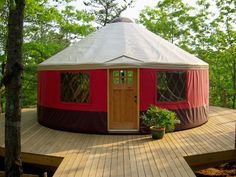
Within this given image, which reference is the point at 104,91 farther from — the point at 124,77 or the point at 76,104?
the point at 76,104

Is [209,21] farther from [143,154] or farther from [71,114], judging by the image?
[143,154]

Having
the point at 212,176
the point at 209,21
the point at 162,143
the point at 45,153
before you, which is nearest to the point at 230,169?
the point at 212,176

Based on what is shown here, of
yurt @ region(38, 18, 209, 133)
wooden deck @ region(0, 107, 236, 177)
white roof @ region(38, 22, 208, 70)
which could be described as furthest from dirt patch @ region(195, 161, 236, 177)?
white roof @ region(38, 22, 208, 70)

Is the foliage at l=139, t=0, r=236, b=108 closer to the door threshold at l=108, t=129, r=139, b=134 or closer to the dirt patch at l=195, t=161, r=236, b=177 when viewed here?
the dirt patch at l=195, t=161, r=236, b=177

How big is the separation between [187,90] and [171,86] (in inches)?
18.6

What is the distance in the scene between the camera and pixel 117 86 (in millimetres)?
6879

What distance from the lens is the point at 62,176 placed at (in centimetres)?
418

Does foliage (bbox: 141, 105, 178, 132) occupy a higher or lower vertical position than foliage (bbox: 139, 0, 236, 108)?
lower

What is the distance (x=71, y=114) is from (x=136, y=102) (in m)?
1.44

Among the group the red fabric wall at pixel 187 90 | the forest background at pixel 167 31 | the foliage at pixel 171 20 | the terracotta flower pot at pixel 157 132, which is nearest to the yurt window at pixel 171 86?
the red fabric wall at pixel 187 90

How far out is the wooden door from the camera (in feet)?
22.5

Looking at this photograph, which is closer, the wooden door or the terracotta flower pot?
the terracotta flower pot

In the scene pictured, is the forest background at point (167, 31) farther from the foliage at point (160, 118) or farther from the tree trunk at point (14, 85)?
the tree trunk at point (14, 85)

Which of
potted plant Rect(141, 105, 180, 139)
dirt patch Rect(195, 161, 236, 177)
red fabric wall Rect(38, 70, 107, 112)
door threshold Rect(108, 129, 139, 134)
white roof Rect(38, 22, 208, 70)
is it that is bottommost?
dirt patch Rect(195, 161, 236, 177)
